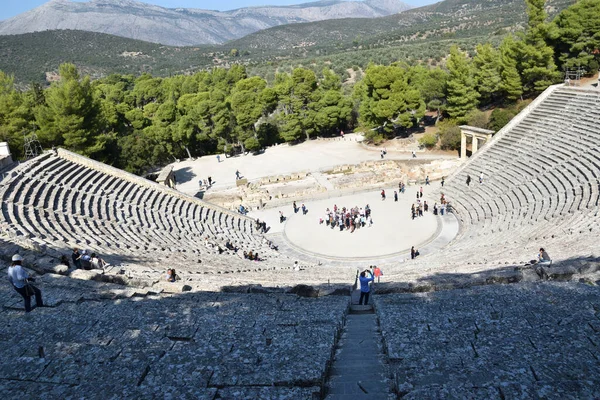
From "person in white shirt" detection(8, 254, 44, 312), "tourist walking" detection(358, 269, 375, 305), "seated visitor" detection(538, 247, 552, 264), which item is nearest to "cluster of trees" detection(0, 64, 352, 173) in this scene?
"person in white shirt" detection(8, 254, 44, 312)

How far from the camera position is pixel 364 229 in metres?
21.8

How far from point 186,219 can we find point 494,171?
16419mm

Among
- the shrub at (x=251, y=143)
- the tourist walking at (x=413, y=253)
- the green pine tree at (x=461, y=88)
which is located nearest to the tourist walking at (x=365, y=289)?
the tourist walking at (x=413, y=253)

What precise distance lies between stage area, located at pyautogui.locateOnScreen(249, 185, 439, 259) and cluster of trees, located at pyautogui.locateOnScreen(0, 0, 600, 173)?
11404 millimetres

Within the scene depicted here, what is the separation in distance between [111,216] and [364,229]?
11370mm

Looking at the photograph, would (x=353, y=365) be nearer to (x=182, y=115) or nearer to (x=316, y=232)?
(x=316, y=232)

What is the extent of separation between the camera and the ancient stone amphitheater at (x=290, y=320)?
6.00m

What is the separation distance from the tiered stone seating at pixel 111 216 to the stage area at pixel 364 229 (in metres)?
1.91

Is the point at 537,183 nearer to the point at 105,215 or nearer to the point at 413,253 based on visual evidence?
the point at 413,253

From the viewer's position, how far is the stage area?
779 inches

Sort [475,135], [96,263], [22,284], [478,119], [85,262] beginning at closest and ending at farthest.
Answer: [22,284], [85,262], [96,263], [475,135], [478,119]

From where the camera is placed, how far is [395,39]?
337ft

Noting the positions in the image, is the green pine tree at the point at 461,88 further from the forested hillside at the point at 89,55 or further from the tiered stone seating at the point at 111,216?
the forested hillside at the point at 89,55

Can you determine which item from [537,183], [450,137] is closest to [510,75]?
[450,137]
